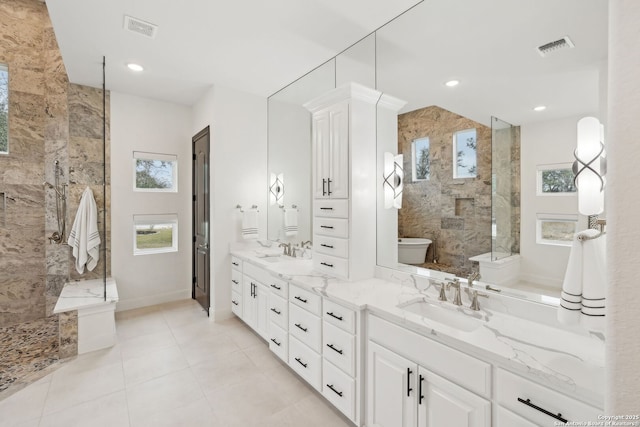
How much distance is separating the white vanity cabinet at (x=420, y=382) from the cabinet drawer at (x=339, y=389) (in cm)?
12

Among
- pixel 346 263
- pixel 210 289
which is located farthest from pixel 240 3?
pixel 210 289

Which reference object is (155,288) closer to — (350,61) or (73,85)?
(73,85)

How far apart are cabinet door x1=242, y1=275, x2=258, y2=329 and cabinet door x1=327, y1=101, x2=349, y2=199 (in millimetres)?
1420

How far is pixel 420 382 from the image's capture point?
152cm

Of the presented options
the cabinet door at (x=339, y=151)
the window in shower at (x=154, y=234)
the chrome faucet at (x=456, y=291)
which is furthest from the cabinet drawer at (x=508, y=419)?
the window in shower at (x=154, y=234)

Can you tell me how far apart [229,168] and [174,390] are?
243cm

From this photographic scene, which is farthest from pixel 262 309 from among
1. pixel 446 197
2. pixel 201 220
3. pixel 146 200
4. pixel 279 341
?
pixel 146 200

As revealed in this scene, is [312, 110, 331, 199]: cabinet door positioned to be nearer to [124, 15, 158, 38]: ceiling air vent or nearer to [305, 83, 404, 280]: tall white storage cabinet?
[305, 83, 404, 280]: tall white storage cabinet

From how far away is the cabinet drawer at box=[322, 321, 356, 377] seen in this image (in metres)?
1.89

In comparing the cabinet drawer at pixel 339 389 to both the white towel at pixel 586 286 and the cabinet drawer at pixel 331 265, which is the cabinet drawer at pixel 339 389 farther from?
the white towel at pixel 586 286

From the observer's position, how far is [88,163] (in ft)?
12.3

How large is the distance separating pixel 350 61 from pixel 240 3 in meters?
1.06

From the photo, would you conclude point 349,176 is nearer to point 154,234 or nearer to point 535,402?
point 535,402

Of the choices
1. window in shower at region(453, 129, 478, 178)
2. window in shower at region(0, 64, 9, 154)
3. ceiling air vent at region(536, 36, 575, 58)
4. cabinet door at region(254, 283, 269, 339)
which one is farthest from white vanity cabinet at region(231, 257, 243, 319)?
ceiling air vent at region(536, 36, 575, 58)
